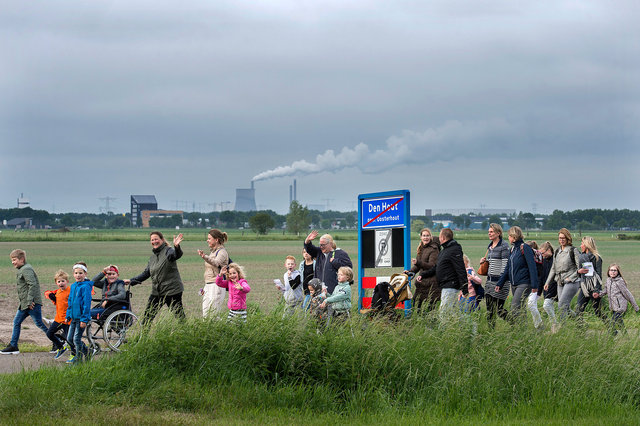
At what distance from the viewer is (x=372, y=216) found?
13.1 meters

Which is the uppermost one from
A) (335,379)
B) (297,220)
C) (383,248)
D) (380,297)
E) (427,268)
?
(297,220)

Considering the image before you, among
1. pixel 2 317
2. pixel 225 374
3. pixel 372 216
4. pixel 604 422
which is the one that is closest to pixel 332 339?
pixel 225 374

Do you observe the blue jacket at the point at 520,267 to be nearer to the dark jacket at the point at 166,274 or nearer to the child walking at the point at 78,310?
the dark jacket at the point at 166,274

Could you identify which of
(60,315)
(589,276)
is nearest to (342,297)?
(60,315)

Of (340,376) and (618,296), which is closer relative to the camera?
(340,376)

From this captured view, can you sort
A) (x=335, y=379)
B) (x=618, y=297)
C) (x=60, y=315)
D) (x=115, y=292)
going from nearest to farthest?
(x=335, y=379) → (x=60, y=315) → (x=115, y=292) → (x=618, y=297)

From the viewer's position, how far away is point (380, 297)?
11055 millimetres

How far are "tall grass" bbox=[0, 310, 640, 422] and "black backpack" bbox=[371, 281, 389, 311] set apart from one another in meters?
1.21

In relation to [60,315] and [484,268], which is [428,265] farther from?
[60,315]

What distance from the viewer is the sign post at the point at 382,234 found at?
Result: 12.5 meters

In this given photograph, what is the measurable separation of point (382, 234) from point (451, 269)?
184 cm

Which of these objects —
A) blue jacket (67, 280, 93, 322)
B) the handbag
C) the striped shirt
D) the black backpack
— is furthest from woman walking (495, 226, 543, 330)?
blue jacket (67, 280, 93, 322)

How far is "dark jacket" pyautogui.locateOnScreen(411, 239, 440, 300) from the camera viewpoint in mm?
11961

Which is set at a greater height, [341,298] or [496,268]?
[496,268]
